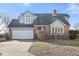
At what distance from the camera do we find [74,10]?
4.62m

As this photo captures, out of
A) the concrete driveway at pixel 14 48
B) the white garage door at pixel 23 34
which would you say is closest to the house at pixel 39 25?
the white garage door at pixel 23 34

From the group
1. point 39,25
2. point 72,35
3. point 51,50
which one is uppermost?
point 39,25

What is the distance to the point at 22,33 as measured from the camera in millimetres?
4680

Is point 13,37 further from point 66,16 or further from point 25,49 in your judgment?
point 66,16

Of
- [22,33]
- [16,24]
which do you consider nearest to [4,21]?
[16,24]

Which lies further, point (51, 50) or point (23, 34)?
point (23, 34)

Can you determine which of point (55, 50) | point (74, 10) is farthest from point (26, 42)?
point (74, 10)

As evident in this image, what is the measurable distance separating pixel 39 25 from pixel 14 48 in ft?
1.56

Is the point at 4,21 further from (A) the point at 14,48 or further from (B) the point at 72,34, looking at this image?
(B) the point at 72,34

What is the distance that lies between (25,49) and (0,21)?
0.54 metres

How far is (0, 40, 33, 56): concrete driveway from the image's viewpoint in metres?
4.59

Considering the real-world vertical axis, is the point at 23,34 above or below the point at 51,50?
above

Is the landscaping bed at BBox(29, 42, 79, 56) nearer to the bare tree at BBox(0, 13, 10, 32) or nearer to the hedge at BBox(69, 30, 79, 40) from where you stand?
the hedge at BBox(69, 30, 79, 40)

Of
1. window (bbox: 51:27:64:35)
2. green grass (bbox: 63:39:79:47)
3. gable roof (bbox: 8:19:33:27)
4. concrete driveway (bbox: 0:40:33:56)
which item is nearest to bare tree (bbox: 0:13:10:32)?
gable roof (bbox: 8:19:33:27)
